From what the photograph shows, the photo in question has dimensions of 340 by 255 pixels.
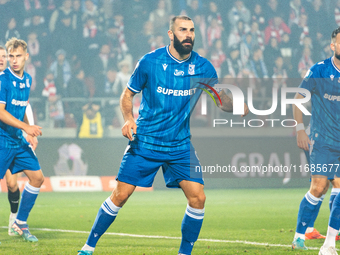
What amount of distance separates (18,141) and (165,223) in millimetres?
2674

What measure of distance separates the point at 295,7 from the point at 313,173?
457 inches

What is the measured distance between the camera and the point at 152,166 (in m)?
4.35

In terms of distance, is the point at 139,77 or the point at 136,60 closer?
the point at 139,77

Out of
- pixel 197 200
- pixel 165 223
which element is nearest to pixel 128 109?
pixel 197 200

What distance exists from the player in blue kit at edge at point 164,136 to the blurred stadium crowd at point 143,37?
8733mm

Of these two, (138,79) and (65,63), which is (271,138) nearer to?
(65,63)

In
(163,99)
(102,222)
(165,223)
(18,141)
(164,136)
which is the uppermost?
(163,99)

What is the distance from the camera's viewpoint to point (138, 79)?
14.4 ft

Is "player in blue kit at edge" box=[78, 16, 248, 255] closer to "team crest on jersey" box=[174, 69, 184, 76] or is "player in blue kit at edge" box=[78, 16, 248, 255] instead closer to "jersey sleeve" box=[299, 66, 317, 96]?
"team crest on jersey" box=[174, 69, 184, 76]

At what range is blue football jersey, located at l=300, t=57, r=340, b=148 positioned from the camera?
5.17 metres

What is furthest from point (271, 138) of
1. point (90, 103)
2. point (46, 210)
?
point (46, 210)

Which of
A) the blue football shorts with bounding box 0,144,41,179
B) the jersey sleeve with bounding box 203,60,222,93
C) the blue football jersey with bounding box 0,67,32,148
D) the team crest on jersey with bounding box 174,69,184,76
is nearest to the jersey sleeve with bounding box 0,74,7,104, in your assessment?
the blue football jersey with bounding box 0,67,32,148

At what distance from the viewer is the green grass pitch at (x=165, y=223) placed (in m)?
5.25

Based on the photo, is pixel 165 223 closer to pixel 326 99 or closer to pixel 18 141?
pixel 18 141
